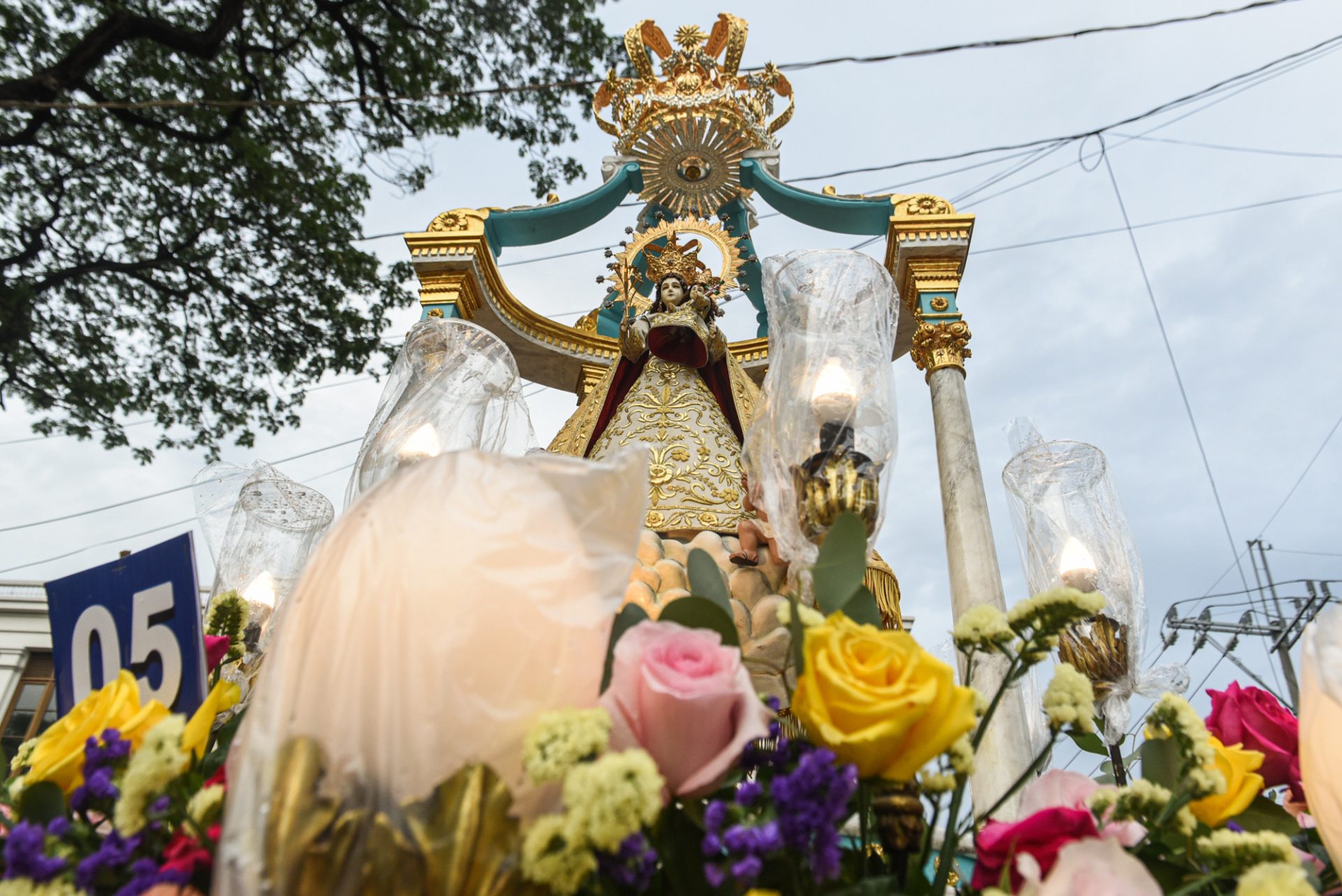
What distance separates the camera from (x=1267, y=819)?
3.97 ft

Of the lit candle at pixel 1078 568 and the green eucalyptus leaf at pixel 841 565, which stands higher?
the lit candle at pixel 1078 568

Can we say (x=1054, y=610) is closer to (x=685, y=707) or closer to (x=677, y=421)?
(x=685, y=707)

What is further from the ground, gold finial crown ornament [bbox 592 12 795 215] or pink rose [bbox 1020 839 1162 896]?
gold finial crown ornament [bbox 592 12 795 215]

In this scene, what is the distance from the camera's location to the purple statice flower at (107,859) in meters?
0.81

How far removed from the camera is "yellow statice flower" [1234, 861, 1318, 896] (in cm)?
74

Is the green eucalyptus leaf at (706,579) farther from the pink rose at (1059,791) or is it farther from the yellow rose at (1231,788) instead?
the yellow rose at (1231,788)

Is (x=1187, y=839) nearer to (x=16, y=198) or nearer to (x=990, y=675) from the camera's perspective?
(x=990, y=675)

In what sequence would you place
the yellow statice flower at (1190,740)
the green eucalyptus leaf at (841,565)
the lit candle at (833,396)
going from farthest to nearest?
the lit candle at (833,396) → the green eucalyptus leaf at (841,565) → the yellow statice flower at (1190,740)

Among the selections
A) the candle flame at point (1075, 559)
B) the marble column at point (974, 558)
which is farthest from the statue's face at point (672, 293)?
the candle flame at point (1075, 559)

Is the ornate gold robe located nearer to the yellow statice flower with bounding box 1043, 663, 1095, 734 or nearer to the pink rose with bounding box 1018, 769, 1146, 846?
the pink rose with bounding box 1018, 769, 1146, 846

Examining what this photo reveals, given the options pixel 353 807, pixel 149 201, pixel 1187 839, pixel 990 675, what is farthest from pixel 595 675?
pixel 149 201

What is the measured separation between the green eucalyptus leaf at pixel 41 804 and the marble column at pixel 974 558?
2.92 m

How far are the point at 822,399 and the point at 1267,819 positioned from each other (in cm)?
108

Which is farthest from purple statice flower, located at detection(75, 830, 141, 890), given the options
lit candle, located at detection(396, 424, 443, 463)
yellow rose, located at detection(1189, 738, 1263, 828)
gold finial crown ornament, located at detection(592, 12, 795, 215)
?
gold finial crown ornament, located at detection(592, 12, 795, 215)
